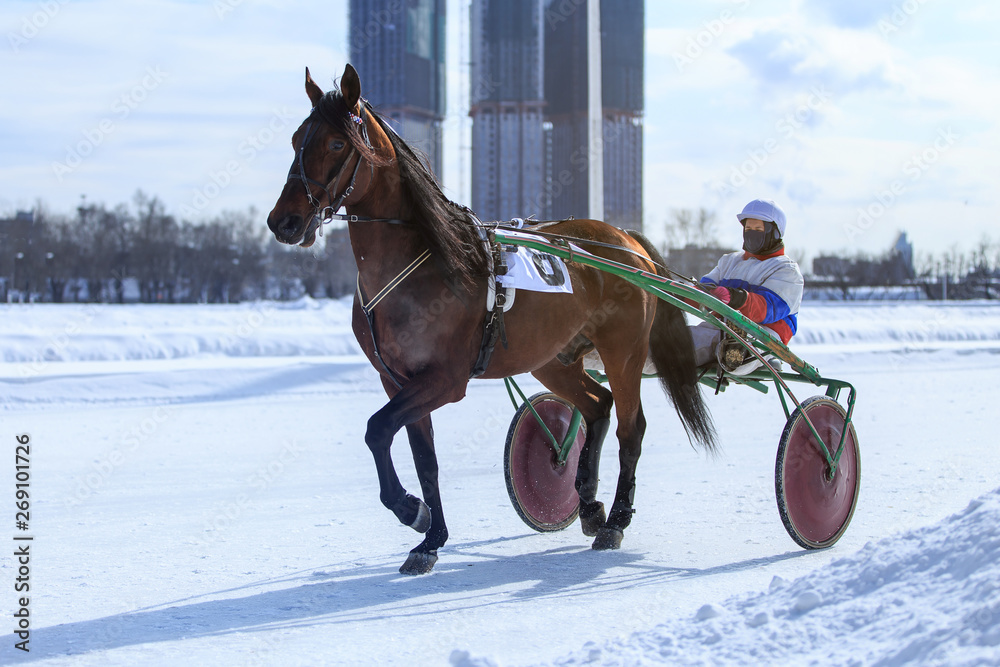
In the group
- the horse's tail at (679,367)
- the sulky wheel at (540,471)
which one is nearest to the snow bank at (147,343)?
the sulky wheel at (540,471)

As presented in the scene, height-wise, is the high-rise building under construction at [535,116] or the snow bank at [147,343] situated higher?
the high-rise building under construction at [535,116]

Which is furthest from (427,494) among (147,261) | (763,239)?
(147,261)

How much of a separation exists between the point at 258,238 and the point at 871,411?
6236cm

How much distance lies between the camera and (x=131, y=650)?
10.2ft

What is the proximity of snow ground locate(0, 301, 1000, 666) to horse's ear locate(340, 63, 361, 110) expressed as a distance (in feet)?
6.57

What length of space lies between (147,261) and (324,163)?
2356 inches

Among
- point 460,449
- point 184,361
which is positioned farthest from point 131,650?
point 184,361

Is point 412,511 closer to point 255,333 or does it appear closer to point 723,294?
point 723,294

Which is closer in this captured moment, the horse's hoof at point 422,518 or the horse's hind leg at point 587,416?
the horse's hoof at point 422,518

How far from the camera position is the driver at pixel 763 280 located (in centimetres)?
499

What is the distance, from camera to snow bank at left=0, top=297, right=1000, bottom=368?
14125mm

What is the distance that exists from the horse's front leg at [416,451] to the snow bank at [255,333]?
9.02 meters

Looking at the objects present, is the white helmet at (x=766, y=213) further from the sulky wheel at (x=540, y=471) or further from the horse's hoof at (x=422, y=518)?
the horse's hoof at (x=422, y=518)

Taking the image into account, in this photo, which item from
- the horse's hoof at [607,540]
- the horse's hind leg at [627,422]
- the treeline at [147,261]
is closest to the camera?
the horse's hoof at [607,540]
